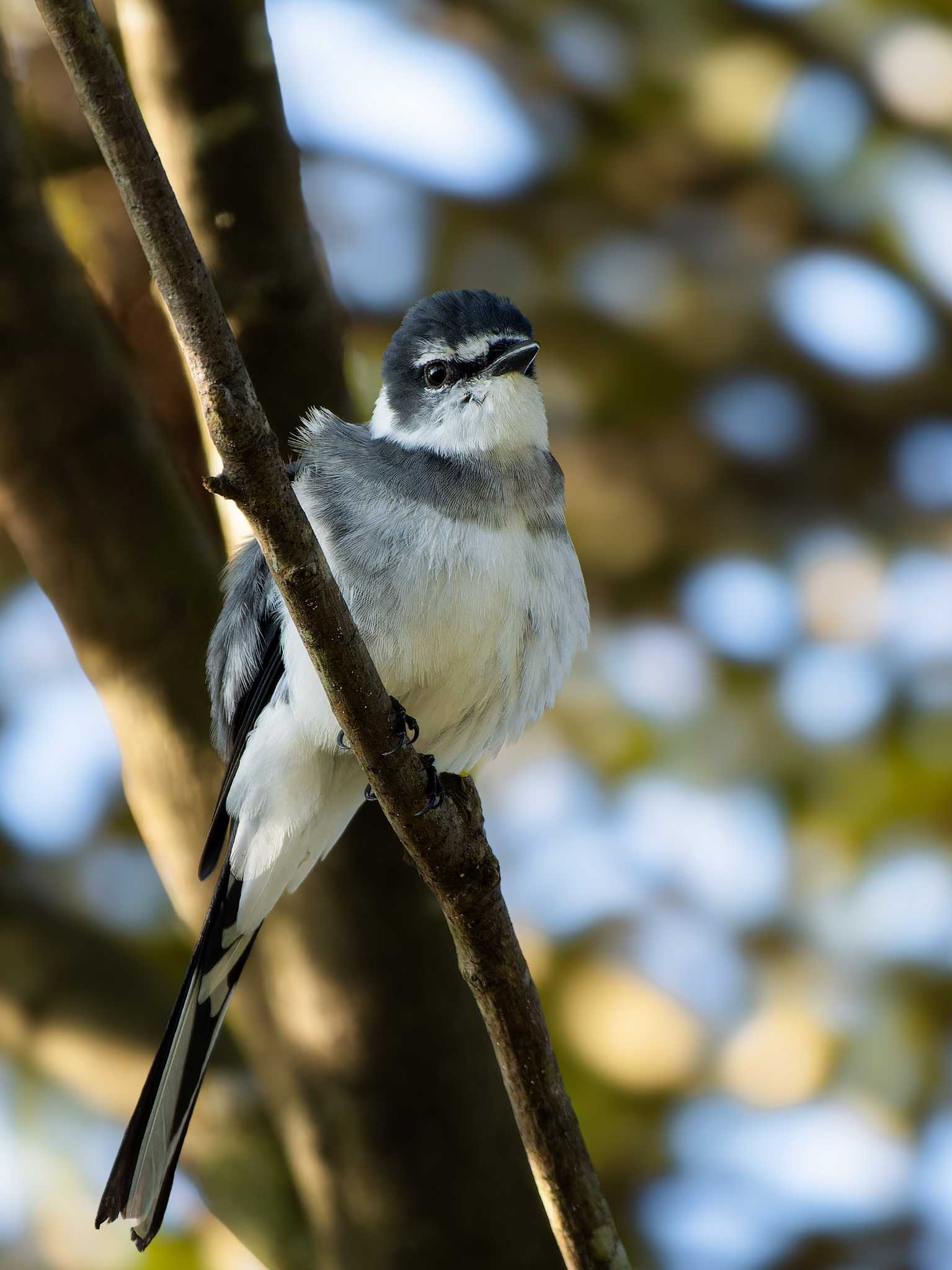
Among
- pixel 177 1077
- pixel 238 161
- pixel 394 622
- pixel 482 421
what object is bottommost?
pixel 177 1077

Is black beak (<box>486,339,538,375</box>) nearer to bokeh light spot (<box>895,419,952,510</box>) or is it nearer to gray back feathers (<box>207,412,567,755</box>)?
gray back feathers (<box>207,412,567,755</box>)

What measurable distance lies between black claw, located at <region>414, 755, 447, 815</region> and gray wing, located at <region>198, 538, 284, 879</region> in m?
0.61

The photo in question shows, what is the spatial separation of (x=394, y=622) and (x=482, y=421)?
48 centimetres

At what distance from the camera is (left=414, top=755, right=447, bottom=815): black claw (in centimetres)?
191

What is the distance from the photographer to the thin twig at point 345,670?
138 centimetres

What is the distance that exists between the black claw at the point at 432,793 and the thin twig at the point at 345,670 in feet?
0.06

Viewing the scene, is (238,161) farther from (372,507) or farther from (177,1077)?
(177,1077)

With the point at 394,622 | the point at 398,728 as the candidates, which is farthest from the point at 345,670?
the point at 394,622

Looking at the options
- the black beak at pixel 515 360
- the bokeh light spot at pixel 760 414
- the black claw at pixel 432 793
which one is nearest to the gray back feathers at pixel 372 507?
the black beak at pixel 515 360

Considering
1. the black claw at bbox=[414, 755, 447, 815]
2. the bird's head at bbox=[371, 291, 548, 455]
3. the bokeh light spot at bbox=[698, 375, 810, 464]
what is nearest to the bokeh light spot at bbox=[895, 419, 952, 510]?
the bokeh light spot at bbox=[698, 375, 810, 464]

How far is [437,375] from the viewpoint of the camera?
258 cm

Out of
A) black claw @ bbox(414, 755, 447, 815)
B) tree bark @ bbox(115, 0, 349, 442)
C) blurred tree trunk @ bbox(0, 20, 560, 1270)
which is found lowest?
black claw @ bbox(414, 755, 447, 815)

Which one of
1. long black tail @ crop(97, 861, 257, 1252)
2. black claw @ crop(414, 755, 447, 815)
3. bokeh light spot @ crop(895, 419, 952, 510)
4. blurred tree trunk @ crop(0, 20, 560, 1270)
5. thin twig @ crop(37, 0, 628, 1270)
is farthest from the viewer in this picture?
bokeh light spot @ crop(895, 419, 952, 510)

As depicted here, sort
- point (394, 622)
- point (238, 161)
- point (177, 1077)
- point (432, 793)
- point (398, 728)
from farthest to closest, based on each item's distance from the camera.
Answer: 1. point (238, 161)
2. point (177, 1077)
3. point (394, 622)
4. point (432, 793)
5. point (398, 728)
